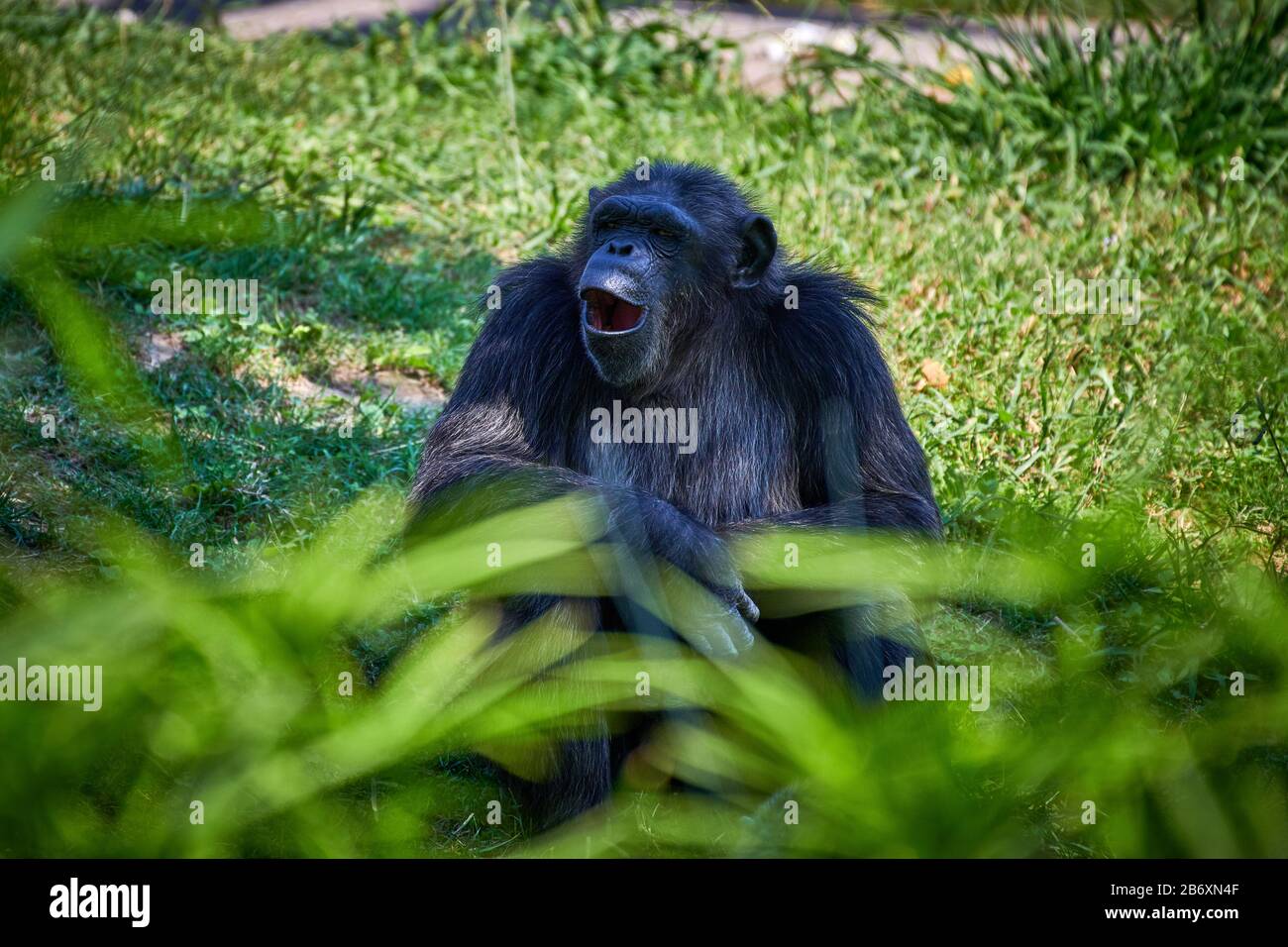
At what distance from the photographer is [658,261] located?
16.4 feet

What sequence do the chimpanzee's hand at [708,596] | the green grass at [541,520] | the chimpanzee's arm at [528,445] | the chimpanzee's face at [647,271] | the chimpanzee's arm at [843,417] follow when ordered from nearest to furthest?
the green grass at [541,520] < the chimpanzee's hand at [708,596] < the chimpanzee's arm at [528,445] < the chimpanzee's face at [647,271] < the chimpanzee's arm at [843,417]

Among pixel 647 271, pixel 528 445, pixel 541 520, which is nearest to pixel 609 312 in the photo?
pixel 647 271

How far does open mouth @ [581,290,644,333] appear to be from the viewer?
16.1 ft

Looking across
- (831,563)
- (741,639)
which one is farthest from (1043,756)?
(741,639)

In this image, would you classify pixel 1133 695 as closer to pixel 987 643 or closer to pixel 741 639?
pixel 741 639

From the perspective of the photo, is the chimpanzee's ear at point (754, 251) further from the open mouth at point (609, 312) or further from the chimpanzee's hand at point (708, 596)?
the chimpanzee's hand at point (708, 596)

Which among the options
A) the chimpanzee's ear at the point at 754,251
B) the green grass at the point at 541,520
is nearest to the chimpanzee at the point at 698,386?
the chimpanzee's ear at the point at 754,251

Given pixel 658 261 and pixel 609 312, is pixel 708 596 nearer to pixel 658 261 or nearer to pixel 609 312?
pixel 609 312

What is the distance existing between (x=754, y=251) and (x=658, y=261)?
437 millimetres

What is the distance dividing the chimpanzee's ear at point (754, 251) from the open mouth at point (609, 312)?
1.67ft

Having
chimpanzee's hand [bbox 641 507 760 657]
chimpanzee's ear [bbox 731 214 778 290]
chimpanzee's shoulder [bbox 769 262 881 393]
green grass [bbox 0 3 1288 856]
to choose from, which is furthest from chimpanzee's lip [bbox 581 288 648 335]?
green grass [bbox 0 3 1288 856]

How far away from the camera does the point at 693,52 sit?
11164 mm

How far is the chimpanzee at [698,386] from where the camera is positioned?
486cm

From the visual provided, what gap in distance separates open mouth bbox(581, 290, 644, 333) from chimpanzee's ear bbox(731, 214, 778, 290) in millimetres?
508
